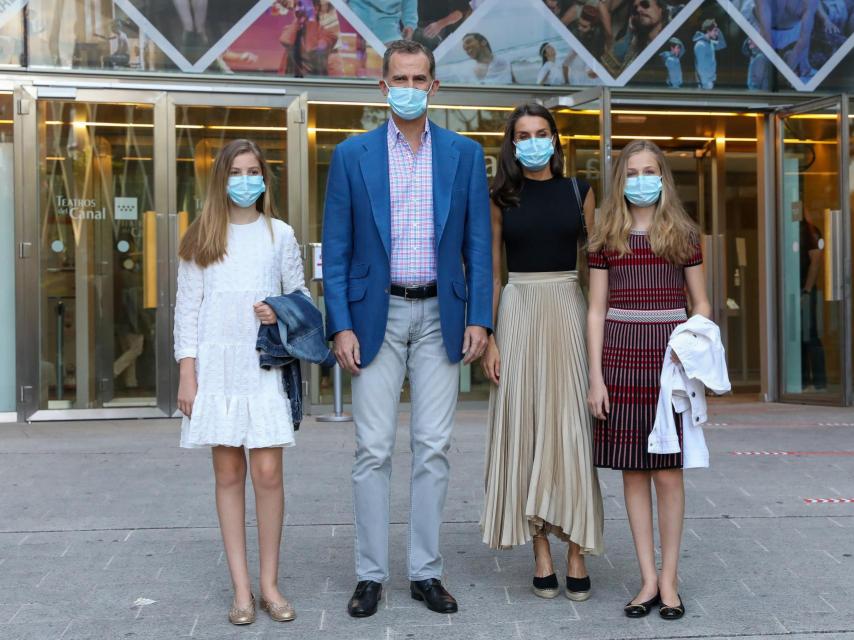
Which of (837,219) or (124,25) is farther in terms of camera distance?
(837,219)

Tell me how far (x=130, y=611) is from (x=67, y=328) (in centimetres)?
576

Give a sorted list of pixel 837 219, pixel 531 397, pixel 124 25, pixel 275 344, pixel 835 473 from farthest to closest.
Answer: pixel 837 219 → pixel 124 25 → pixel 835 473 → pixel 531 397 → pixel 275 344

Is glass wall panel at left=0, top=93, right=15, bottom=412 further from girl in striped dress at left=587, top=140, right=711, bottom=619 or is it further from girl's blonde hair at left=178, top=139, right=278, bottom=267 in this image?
girl in striped dress at left=587, top=140, right=711, bottom=619

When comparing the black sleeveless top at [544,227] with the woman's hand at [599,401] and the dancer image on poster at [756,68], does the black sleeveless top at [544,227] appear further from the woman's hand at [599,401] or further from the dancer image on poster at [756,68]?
the dancer image on poster at [756,68]

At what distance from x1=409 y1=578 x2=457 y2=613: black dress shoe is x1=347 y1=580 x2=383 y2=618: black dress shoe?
0.14m

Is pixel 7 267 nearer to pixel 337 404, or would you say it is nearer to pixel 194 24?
pixel 194 24

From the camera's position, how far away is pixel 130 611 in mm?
4102

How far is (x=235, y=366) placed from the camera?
4.01m

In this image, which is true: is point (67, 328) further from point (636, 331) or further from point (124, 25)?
point (636, 331)

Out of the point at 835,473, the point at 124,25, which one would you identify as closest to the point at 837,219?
the point at 835,473

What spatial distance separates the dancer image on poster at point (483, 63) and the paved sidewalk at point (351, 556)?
3.54 meters

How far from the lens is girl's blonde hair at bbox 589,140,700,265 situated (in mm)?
4070

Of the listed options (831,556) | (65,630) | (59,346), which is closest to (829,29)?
(831,556)

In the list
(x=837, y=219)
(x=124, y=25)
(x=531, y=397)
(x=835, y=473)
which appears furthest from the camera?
(x=837, y=219)
